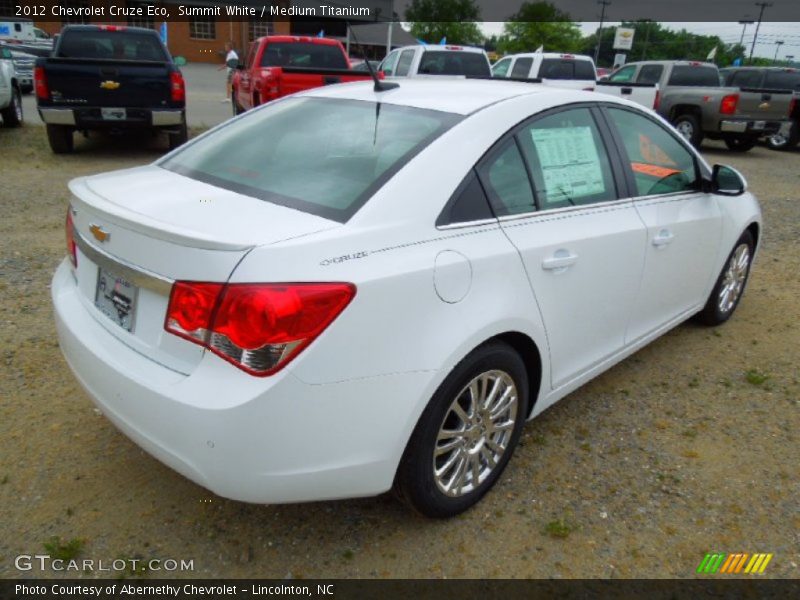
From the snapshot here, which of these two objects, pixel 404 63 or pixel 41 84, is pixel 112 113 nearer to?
pixel 41 84

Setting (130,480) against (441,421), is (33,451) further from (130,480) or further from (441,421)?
(441,421)

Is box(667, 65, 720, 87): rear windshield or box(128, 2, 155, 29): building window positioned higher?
box(128, 2, 155, 29): building window

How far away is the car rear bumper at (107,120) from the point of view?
898 cm

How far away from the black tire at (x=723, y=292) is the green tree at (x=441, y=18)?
53.8 metres

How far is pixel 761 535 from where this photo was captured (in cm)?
255

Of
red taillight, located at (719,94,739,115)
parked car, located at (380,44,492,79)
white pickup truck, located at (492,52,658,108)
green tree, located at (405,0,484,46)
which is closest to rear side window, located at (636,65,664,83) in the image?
white pickup truck, located at (492,52,658,108)

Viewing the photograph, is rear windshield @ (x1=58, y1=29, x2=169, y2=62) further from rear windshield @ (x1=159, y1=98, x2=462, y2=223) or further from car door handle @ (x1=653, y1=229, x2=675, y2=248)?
car door handle @ (x1=653, y1=229, x2=675, y2=248)

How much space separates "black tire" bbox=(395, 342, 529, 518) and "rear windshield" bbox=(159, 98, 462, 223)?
2.35ft

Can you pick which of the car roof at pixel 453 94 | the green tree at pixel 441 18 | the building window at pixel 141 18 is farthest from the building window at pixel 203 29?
the car roof at pixel 453 94

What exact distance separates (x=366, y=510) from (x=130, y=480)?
986 millimetres

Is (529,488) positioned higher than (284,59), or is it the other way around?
(284,59)

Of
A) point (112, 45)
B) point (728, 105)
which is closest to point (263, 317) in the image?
point (112, 45)

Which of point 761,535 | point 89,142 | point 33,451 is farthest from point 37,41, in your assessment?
point 761,535

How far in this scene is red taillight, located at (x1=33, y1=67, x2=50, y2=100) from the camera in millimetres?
8758
